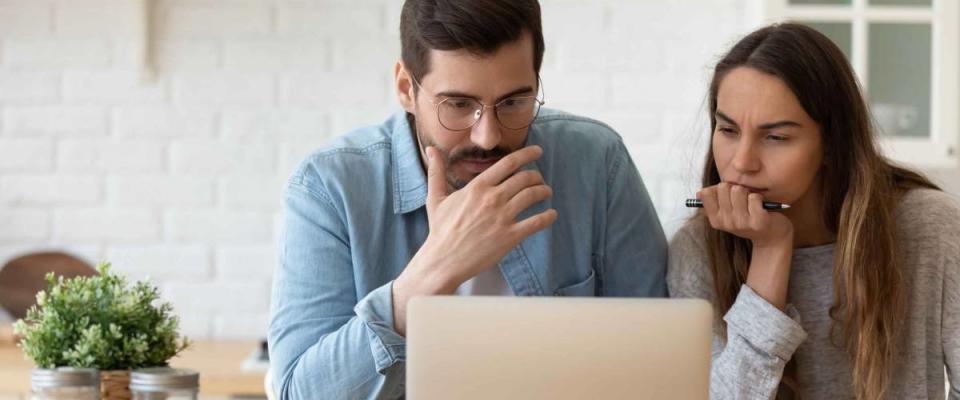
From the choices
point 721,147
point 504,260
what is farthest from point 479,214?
point 721,147

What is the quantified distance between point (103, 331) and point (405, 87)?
57cm

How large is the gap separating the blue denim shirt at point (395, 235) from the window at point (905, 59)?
129 cm

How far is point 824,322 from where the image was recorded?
6.54ft

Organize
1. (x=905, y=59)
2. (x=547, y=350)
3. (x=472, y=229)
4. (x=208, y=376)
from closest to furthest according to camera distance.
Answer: (x=547, y=350)
(x=472, y=229)
(x=208, y=376)
(x=905, y=59)

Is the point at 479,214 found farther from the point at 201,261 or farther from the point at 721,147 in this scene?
the point at 201,261

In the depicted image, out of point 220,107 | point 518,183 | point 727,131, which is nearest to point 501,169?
point 518,183

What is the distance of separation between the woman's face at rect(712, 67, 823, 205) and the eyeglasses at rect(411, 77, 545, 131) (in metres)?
0.32

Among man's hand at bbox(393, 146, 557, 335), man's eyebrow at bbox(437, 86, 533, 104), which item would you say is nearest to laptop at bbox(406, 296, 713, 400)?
man's hand at bbox(393, 146, 557, 335)

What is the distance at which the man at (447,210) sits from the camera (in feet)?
5.66

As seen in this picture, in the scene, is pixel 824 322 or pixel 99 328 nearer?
pixel 99 328

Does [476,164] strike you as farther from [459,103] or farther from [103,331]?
[103,331]

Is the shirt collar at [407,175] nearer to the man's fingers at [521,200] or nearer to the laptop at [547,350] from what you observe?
the man's fingers at [521,200]

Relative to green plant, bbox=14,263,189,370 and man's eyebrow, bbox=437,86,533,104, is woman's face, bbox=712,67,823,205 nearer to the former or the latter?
man's eyebrow, bbox=437,86,533,104

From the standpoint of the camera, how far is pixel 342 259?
1958 mm
